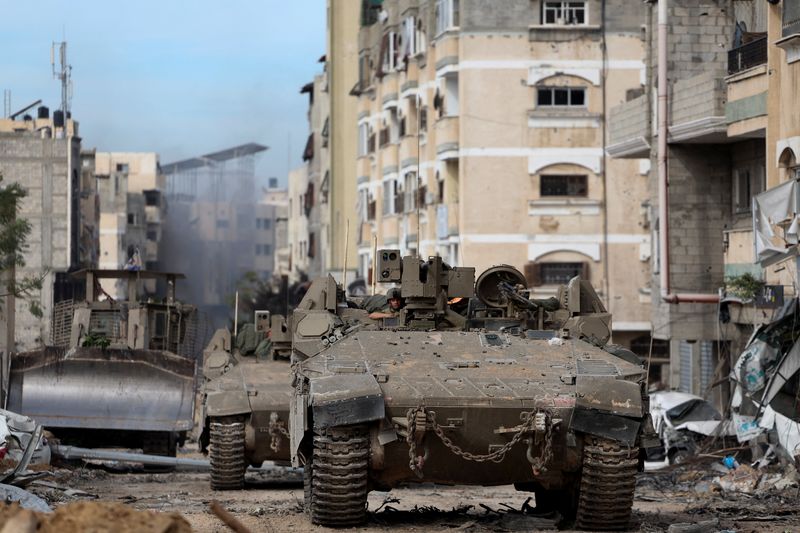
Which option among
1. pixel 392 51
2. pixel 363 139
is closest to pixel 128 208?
pixel 363 139

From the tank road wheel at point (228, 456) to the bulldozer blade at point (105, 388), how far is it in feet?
11.3

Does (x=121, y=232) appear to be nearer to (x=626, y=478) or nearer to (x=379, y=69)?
(x=379, y=69)

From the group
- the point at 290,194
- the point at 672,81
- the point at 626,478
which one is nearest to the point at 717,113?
the point at 672,81

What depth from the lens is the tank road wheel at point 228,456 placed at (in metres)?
18.5

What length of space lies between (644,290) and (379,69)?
13.7 m

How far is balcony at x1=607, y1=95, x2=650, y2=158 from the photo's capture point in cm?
2914

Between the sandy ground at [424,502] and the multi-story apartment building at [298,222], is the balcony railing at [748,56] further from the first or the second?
the multi-story apartment building at [298,222]

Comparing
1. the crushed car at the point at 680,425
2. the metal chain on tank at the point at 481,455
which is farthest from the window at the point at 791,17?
the metal chain on tank at the point at 481,455

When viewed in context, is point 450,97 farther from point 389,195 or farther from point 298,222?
point 298,222

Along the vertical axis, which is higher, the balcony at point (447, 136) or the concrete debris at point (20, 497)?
the balcony at point (447, 136)

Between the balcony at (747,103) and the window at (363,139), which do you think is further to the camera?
the window at (363,139)

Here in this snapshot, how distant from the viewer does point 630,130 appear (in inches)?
1174

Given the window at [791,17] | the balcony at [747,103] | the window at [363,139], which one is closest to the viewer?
the window at [791,17]

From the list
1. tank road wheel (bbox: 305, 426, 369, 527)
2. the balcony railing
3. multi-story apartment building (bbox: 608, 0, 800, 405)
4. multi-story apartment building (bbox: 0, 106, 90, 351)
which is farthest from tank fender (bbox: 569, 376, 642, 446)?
multi-story apartment building (bbox: 0, 106, 90, 351)
